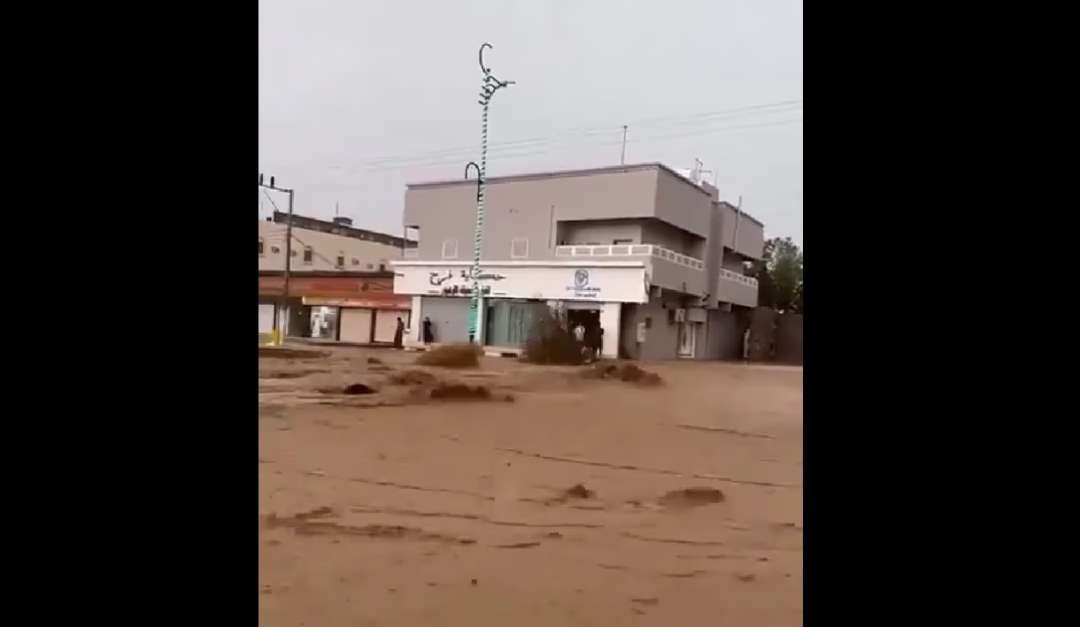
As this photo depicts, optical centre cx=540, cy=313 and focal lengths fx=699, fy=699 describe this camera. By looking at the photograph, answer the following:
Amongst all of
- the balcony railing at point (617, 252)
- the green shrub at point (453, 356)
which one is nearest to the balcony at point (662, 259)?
the balcony railing at point (617, 252)

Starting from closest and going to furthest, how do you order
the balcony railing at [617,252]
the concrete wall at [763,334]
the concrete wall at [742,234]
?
the concrete wall at [742,234] → the concrete wall at [763,334] → the balcony railing at [617,252]

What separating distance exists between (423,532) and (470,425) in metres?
0.50

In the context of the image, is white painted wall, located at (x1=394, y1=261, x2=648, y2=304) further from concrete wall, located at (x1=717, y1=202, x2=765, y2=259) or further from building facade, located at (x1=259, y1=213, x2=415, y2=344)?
concrete wall, located at (x1=717, y1=202, x2=765, y2=259)

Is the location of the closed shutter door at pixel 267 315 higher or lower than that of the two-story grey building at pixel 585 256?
lower

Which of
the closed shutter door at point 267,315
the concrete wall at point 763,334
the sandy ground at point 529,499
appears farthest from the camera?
the closed shutter door at point 267,315

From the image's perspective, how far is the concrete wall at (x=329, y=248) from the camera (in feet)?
8.87

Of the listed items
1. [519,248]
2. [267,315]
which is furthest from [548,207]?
[267,315]

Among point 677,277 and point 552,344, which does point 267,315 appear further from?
point 677,277

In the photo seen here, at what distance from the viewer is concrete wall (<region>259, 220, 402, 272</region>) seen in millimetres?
2705

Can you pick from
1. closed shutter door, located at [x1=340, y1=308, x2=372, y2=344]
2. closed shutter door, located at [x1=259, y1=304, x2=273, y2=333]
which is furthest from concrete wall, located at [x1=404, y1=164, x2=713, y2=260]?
closed shutter door, located at [x1=259, y1=304, x2=273, y2=333]

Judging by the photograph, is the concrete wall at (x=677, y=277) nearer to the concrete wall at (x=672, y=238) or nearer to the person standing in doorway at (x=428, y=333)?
the concrete wall at (x=672, y=238)

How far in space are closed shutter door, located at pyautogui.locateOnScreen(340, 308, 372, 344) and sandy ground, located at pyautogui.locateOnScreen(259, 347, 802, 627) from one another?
66 millimetres

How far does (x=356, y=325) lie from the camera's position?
9.00 ft
